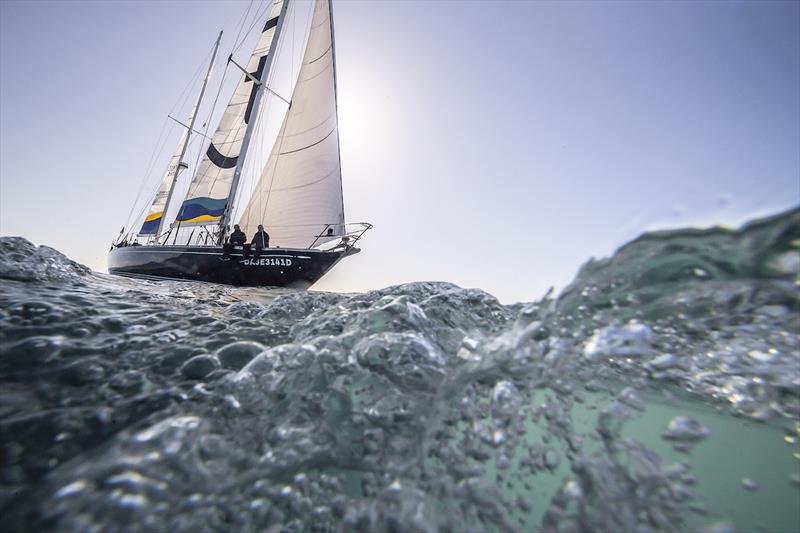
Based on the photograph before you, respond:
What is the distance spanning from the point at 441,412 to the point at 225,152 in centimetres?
1656

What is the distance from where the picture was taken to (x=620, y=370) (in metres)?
1.84

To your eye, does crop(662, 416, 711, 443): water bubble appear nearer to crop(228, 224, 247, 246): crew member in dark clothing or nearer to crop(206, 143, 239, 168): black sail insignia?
crop(228, 224, 247, 246): crew member in dark clothing

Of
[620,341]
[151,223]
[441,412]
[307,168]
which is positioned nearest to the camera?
[441,412]

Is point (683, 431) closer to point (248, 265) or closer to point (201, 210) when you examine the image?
point (248, 265)

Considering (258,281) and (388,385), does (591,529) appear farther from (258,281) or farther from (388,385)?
(258,281)

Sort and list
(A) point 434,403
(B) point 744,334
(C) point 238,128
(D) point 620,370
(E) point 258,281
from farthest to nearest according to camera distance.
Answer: (C) point 238,128 < (E) point 258,281 < (B) point 744,334 < (D) point 620,370 < (A) point 434,403

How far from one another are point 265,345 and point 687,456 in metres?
2.28

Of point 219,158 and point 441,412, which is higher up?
point 219,158

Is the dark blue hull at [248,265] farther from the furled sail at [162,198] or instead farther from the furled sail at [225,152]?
the furled sail at [162,198]

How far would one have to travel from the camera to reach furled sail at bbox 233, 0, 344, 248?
41.5 ft

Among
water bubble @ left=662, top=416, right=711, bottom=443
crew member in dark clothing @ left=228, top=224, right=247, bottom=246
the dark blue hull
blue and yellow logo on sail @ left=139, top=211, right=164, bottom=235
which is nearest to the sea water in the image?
water bubble @ left=662, top=416, right=711, bottom=443

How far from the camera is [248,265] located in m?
10.5

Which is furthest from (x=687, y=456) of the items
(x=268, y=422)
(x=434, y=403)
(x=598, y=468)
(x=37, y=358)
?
(x=37, y=358)

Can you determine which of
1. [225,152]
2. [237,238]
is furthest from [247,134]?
[237,238]
